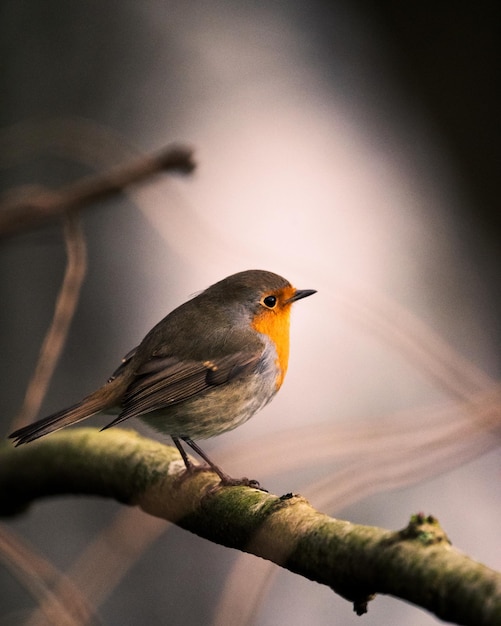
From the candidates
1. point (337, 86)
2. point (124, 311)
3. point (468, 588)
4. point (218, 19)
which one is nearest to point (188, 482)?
point (468, 588)

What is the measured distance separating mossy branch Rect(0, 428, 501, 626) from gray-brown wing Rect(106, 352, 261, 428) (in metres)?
0.13

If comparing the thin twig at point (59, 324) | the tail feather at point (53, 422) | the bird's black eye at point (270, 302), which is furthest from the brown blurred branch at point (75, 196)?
the bird's black eye at point (270, 302)

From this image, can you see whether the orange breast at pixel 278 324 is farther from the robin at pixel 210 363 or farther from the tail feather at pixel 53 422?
the tail feather at pixel 53 422

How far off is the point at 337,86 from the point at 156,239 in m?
1.27

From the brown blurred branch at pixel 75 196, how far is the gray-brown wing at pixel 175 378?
447mm

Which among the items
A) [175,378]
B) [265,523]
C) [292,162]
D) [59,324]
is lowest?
[265,523]

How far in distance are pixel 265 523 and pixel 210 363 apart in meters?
0.73

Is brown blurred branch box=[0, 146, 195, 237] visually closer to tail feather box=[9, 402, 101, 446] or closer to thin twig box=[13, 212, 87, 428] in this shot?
thin twig box=[13, 212, 87, 428]

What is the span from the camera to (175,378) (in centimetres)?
197

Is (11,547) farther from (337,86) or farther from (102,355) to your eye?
(337,86)

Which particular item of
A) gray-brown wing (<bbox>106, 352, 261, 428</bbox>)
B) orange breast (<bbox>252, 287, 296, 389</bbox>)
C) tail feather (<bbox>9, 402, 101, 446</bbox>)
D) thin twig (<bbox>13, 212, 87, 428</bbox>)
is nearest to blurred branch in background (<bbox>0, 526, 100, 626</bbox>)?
tail feather (<bbox>9, 402, 101, 446</bbox>)

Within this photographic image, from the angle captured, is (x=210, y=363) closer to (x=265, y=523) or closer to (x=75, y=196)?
(x=75, y=196)

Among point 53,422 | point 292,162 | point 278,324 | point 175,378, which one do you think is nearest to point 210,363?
point 175,378

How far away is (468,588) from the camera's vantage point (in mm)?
856
